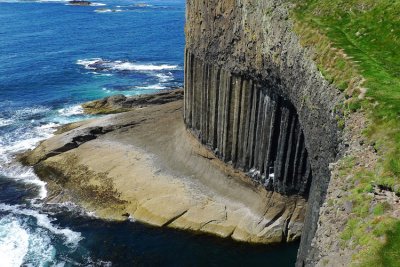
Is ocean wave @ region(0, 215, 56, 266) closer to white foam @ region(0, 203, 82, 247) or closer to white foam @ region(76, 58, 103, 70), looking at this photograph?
white foam @ region(0, 203, 82, 247)

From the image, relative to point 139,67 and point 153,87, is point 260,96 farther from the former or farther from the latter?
point 139,67

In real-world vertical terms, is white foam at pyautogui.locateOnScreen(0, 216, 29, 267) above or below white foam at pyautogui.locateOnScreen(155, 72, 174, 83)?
below

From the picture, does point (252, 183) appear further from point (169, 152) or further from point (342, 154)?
point (342, 154)

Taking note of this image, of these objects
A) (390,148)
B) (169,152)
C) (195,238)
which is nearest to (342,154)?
(390,148)

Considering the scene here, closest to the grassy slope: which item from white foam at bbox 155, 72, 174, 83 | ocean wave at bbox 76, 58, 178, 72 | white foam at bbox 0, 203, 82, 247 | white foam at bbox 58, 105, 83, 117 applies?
white foam at bbox 0, 203, 82, 247

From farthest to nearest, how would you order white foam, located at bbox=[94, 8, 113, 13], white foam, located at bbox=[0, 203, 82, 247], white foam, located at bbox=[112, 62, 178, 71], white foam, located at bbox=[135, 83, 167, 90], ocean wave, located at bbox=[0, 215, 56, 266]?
white foam, located at bbox=[94, 8, 113, 13] < white foam, located at bbox=[112, 62, 178, 71] < white foam, located at bbox=[135, 83, 167, 90] < white foam, located at bbox=[0, 203, 82, 247] < ocean wave, located at bbox=[0, 215, 56, 266]

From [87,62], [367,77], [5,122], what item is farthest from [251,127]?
[87,62]
